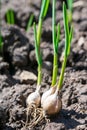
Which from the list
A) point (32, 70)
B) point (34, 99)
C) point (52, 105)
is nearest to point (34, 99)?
point (34, 99)

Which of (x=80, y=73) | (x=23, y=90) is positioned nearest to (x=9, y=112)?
(x=23, y=90)

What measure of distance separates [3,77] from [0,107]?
298 mm

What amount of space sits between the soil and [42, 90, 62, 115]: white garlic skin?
37 mm

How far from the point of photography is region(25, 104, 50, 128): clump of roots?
4.58ft

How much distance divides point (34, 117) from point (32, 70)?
0.53 meters

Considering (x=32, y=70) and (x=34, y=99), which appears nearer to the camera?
(x=34, y=99)

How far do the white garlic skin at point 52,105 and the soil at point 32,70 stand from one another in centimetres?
4

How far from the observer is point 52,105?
139 cm

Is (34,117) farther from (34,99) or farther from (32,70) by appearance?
(32,70)

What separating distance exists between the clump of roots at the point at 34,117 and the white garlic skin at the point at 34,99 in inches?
0.7

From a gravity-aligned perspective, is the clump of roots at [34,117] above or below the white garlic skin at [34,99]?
below

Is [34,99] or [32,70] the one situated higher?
[32,70]

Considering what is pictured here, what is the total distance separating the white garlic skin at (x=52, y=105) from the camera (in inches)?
54.8

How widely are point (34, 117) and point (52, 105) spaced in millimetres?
91
